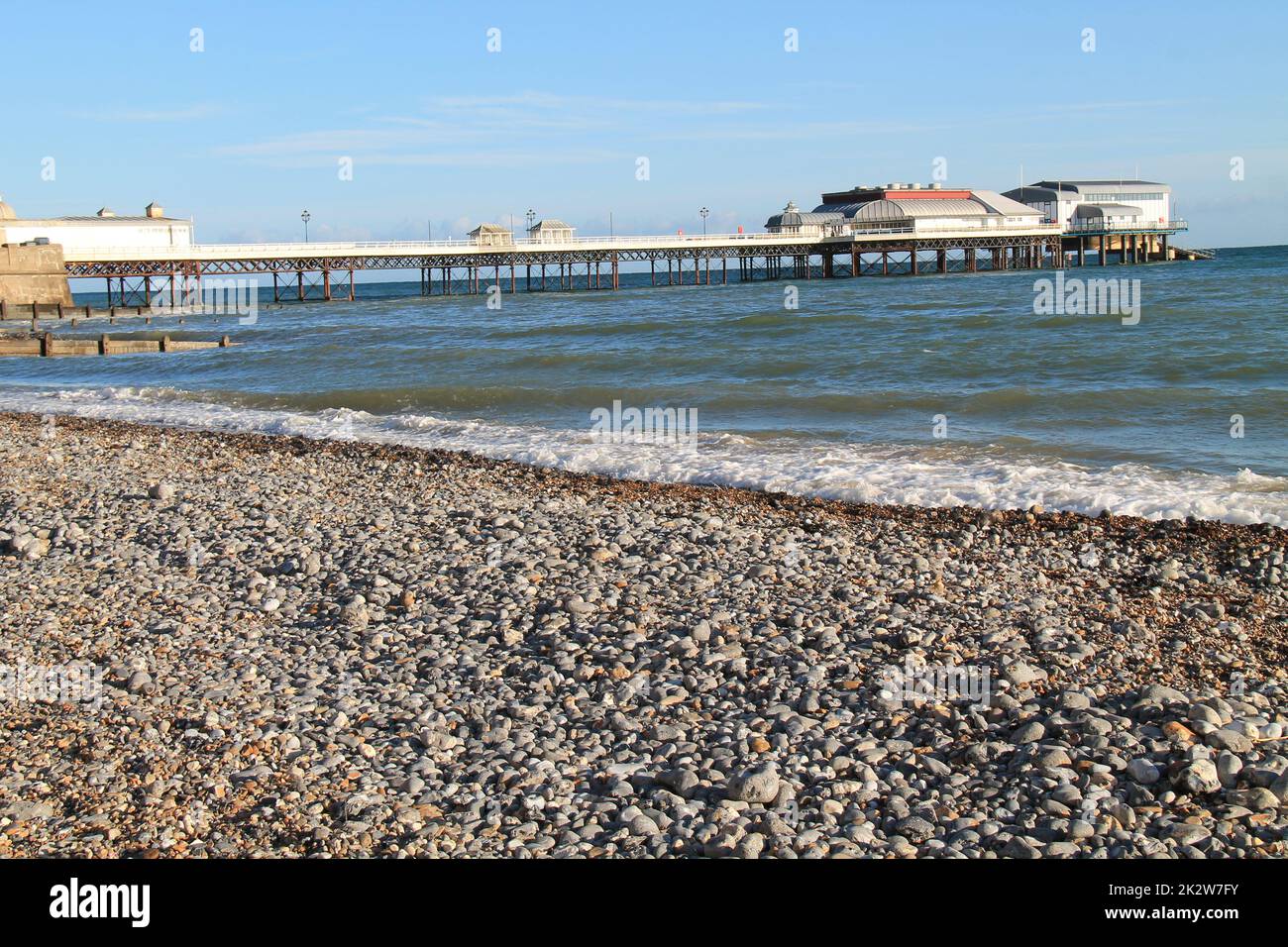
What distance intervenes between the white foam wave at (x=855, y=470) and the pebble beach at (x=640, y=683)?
2.60 ft

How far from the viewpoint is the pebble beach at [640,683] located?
13.7ft

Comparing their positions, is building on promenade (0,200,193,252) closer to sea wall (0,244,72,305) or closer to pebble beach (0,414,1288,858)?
sea wall (0,244,72,305)

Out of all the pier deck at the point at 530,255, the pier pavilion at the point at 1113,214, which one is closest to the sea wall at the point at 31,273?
the pier deck at the point at 530,255

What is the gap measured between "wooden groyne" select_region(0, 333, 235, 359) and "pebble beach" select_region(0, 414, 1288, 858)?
21.8 metres

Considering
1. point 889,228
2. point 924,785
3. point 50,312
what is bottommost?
point 924,785

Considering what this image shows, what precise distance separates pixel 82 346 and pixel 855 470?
24339 mm

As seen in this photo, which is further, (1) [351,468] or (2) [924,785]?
(1) [351,468]

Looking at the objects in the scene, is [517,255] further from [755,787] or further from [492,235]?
[755,787]

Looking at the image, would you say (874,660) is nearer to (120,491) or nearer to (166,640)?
(166,640)

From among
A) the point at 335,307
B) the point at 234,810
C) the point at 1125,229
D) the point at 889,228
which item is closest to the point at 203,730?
the point at 234,810

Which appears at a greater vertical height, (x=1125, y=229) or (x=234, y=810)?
(x=1125, y=229)

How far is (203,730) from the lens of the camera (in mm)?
5023

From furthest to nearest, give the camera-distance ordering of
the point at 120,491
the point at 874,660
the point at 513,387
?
the point at 513,387 < the point at 120,491 < the point at 874,660

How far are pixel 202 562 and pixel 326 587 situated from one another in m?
1.13
